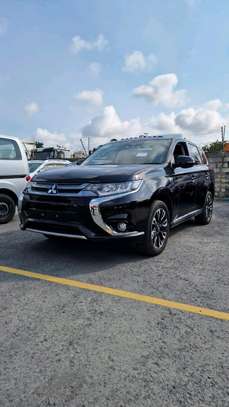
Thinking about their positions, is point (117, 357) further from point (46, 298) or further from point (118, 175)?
point (118, 175)

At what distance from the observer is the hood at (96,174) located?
3.80 meters

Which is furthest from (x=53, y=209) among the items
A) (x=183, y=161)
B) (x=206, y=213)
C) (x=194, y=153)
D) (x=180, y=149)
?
(x=206, y=213)

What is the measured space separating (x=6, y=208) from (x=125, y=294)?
4.46 m

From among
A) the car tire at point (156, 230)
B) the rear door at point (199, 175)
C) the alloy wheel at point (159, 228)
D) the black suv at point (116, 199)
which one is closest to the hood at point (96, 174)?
the black suv at point (116, 199)

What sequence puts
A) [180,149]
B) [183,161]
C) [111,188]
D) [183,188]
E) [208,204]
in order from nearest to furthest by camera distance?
[111,188] < [183,161] < [183,188] < [180,149] < [208,204]

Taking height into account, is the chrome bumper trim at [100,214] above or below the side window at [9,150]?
below

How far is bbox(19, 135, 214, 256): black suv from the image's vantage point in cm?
367

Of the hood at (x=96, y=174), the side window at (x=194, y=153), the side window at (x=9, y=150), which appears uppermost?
the side window at (x=9, y=150)

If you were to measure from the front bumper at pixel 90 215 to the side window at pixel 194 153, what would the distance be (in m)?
2.59

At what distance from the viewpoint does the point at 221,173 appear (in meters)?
11.6

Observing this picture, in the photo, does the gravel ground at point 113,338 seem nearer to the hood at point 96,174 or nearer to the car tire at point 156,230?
the car tire at point 156,230

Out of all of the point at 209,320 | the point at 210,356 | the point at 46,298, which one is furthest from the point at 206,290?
the point at 46,298

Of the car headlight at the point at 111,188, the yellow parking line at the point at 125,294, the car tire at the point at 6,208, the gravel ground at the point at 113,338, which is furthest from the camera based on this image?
the car tire at the point at 6,208

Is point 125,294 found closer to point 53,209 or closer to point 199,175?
point 53,209
